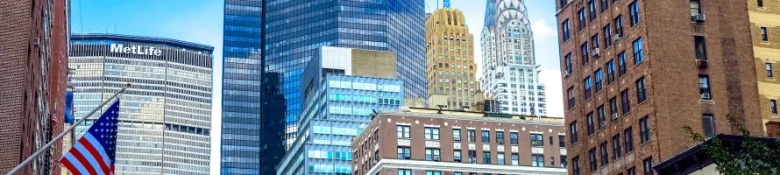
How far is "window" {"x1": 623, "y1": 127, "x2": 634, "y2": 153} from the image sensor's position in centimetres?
8763

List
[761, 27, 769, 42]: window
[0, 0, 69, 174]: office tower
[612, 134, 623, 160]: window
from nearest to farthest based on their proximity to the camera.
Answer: [0, 0, 69, 174]: office tower → [612, 134, 623, 160]: window → [761, 27, 769, 42]: window

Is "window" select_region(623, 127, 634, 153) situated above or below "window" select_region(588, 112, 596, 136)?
below

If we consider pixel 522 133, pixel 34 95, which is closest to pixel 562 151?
pixel 522 133

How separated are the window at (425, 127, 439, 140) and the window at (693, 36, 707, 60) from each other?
2257 inches

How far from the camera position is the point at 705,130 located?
280ft

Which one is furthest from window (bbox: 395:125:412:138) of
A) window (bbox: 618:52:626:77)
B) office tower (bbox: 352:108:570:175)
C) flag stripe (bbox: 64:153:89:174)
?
flag stripe (bbox: 64:153:89:174)

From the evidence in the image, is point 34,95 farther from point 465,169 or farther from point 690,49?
point 465,169

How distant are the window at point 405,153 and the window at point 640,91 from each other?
5537 centimetres

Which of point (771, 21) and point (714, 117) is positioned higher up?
point (771, 21)

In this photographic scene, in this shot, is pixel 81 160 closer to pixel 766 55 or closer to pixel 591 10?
pixel 591 10

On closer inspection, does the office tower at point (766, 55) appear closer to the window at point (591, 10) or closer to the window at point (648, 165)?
the window at point (648, 165)

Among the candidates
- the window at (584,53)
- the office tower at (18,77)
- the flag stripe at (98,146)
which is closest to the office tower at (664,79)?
the window at (584,53)

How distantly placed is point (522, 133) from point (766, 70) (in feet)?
191

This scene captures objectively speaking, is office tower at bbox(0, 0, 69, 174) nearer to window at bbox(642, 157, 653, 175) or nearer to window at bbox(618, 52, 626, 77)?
window at bbox(642, 157, 653, 175)
